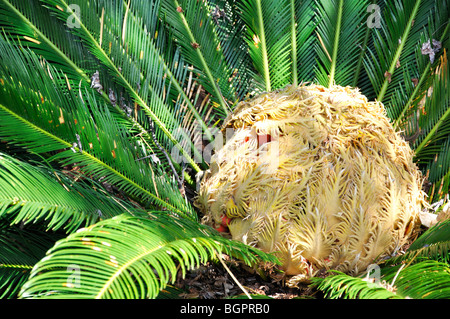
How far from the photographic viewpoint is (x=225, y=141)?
2.41 metres

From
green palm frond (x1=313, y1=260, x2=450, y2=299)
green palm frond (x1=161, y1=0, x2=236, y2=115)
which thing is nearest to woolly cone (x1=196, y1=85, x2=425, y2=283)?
green palm frond (x1=313, y1=260, x2=450, y2=299)

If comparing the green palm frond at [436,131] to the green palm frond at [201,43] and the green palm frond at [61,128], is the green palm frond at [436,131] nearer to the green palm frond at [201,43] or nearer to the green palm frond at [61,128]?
the green palm frond at [201,43]

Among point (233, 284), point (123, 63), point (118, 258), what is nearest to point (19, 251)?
point (118, 258)

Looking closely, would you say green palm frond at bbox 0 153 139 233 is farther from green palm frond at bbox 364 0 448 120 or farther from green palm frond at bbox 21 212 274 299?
green palm frond at bbox 364 0 448 120

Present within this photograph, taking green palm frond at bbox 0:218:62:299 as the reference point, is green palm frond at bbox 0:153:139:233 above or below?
above

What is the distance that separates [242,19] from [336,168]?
153 cm

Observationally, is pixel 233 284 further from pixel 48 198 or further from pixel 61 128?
pixel 61 128

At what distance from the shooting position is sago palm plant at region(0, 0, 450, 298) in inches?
64.7

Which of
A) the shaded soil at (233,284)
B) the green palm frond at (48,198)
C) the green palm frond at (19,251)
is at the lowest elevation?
the shaded soil at (233,284)

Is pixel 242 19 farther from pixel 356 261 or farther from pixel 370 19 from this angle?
pixel 356 261

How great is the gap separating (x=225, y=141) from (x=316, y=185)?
0.66 m

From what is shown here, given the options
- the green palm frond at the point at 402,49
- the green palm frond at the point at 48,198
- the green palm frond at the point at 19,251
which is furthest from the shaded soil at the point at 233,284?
the green palm frond at the point at 402,49

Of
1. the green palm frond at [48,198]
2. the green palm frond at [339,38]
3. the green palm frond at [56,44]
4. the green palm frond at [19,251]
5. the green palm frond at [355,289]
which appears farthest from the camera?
the green palm frond at [339,38]

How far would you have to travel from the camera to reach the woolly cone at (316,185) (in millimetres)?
1911
